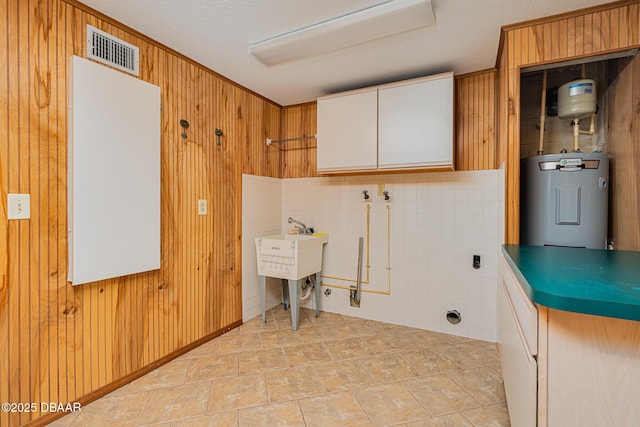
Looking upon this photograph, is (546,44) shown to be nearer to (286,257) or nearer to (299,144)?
(299,144)

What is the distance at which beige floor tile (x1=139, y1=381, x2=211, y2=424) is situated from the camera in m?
1.63

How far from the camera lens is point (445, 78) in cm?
243

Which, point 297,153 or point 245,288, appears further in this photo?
point 297,153

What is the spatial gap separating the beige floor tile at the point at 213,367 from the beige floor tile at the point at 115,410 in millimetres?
298

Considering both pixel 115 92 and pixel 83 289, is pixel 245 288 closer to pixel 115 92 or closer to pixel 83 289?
pixel 83 289

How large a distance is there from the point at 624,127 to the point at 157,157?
3135mm

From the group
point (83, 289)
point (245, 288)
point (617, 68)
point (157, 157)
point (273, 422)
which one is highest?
point (617, 68)

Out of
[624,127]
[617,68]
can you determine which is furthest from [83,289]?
[617,68]

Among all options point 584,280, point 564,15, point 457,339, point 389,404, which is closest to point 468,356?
point 457,339

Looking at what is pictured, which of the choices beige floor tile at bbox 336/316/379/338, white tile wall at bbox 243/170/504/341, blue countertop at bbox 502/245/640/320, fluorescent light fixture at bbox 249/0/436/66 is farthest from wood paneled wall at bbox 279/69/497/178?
beige floor tile at bbox 336/316/379/338

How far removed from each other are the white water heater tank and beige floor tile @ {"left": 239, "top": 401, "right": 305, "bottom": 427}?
2712mm

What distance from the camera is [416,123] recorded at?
100.0 inches

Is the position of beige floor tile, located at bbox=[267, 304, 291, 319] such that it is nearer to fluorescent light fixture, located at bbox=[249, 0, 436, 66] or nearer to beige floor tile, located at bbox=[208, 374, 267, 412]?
beige floor tile, located at bbox=[208, 374, 267, 412]

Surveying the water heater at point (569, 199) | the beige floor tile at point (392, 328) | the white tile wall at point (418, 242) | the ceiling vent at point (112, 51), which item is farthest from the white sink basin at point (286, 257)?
the water heater at point (569, 199)
